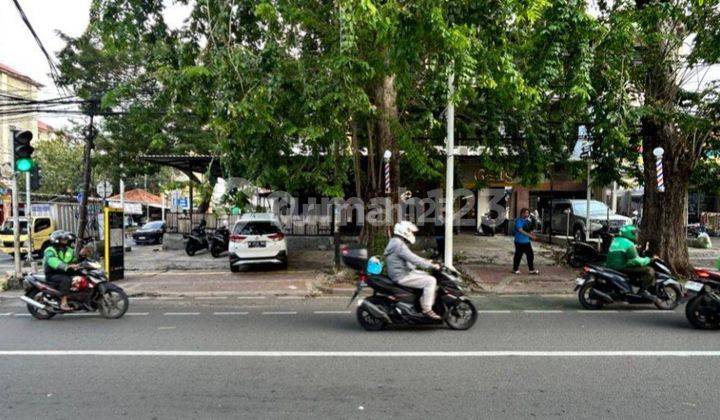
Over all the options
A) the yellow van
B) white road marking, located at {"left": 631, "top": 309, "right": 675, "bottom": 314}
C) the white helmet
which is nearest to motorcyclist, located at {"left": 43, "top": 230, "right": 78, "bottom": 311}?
the white helmet

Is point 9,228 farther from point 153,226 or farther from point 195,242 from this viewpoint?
point 153,226

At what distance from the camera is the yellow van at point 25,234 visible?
688 inches

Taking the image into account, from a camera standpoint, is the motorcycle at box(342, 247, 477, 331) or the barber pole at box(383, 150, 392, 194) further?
the barber pole at box(383, 150, 392, 194)

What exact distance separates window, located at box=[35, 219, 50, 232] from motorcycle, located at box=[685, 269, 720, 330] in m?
21.4

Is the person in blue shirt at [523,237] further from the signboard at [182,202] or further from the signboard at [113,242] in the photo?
the signboard at [182,202]

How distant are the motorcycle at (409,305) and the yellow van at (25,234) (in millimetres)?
15648

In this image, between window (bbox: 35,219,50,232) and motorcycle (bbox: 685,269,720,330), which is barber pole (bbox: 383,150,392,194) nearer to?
motorcycle (bbox: 685,269,720,330)

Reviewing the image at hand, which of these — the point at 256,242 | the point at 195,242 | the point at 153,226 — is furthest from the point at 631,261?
the point at 153,226

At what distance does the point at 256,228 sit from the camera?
1320 centimetres

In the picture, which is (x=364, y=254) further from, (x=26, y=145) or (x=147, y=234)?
(x=147, y=234)

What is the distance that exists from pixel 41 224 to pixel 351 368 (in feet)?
62.4

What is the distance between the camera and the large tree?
914 centimetres

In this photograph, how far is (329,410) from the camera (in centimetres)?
398

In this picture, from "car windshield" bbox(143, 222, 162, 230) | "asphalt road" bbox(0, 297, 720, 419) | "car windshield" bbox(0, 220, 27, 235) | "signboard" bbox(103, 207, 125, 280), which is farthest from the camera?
"car windshield" bbox(143, 222, 162, 230)
